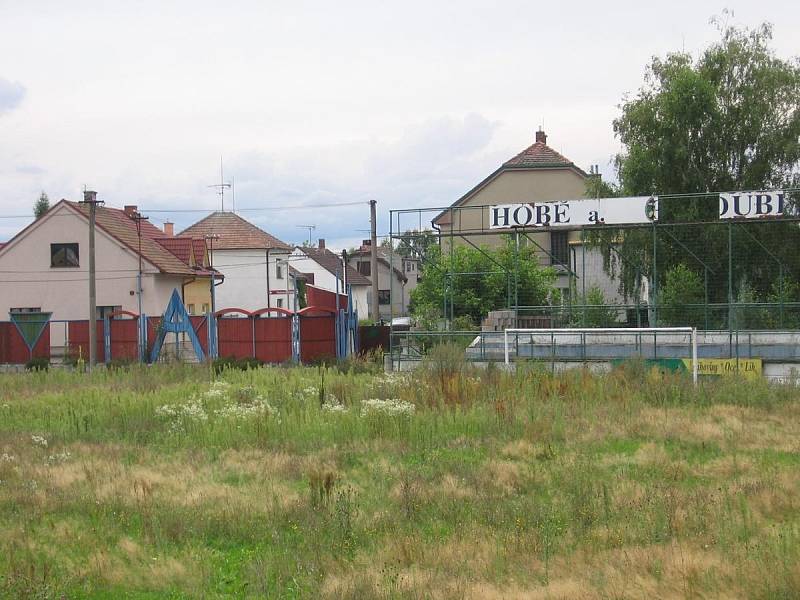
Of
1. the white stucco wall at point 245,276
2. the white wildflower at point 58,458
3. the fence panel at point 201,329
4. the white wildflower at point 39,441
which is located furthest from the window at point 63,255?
the white wildflower at point 58,458

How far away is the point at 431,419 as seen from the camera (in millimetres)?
14688

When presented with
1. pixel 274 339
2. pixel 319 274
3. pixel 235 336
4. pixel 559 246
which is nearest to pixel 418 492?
pixel 274 339

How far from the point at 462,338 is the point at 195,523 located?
714 inches

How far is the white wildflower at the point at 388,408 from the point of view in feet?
48.9

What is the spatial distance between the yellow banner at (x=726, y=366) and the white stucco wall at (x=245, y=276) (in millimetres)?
45478

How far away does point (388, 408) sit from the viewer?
49.6ft

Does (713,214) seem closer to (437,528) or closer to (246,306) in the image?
(437,528)

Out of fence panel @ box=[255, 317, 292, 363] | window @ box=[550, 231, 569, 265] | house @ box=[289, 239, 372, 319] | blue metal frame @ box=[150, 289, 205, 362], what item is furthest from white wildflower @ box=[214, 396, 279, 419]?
house @ box=[289, 239, 372, 319]

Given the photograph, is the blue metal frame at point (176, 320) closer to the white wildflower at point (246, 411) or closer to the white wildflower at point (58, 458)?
the white wildflower at point (246, 411)

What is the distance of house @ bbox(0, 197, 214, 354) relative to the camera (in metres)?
45.2

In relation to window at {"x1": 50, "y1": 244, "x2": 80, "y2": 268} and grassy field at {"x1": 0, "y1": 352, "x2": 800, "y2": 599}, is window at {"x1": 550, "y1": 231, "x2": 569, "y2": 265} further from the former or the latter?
grassy field at {"x1": 0, "y1": 352, "x2": 800, "y2": 599}

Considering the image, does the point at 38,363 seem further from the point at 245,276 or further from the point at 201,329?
the point at 245,276

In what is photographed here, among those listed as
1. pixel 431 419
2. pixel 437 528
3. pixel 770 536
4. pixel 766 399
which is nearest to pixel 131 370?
pixel 431 419

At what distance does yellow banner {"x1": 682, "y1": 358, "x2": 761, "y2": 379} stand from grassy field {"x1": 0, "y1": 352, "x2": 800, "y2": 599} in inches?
113
